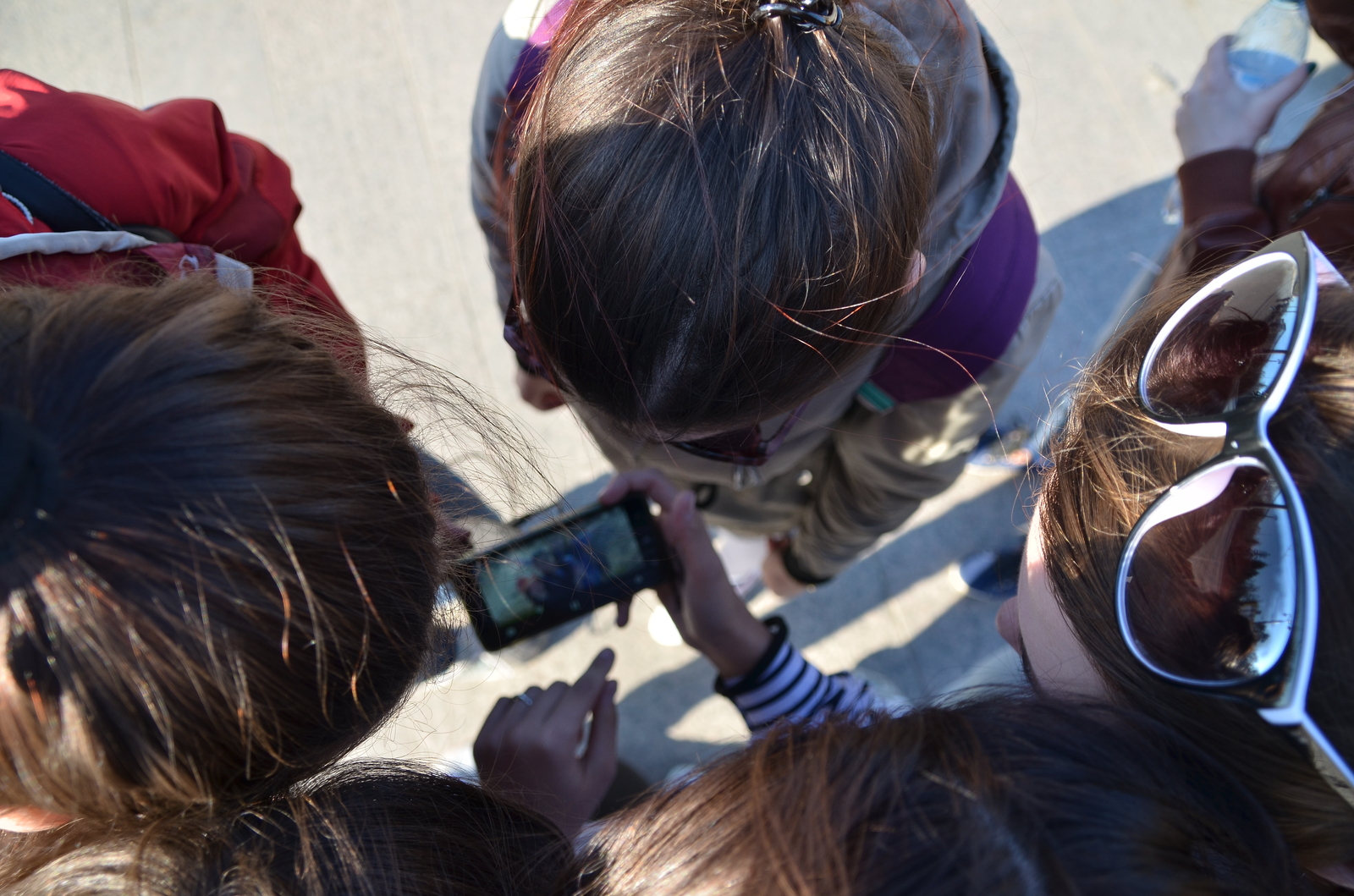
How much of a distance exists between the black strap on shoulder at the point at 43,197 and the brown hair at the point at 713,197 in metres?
0.50

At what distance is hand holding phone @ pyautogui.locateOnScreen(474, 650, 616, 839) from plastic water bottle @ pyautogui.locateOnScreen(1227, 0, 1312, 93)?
151 cm

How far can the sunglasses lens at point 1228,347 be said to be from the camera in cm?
60

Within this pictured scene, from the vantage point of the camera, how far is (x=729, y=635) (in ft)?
3.70

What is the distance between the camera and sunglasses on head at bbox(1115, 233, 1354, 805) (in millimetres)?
550

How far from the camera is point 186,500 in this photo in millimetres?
540

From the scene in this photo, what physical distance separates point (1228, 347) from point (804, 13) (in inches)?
19.5

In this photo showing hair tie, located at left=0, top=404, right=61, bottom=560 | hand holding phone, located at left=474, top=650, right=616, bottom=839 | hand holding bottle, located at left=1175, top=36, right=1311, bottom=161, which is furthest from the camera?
hand holding bottle, located at left=1175, top=36, right=1311, bottom=161

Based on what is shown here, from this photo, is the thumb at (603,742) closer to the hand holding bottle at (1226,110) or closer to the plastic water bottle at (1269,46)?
the hand holding bottle at (1226,110)

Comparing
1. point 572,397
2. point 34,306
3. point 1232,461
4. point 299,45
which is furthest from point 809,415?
point 299,45

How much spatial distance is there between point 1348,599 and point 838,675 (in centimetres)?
78

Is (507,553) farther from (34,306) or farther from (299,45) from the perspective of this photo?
(299,45)

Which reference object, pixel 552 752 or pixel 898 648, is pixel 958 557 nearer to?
pixel 898 648

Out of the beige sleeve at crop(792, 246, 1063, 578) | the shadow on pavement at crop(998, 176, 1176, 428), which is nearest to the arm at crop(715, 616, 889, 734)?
the beige sleeve at crop(792, 246, 1063, 578)

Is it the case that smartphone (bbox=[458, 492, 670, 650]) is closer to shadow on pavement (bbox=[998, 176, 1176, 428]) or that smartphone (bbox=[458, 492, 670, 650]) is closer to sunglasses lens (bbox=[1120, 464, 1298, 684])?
sunglasses lens (bbox=[1120, 464, 1298, 684])
